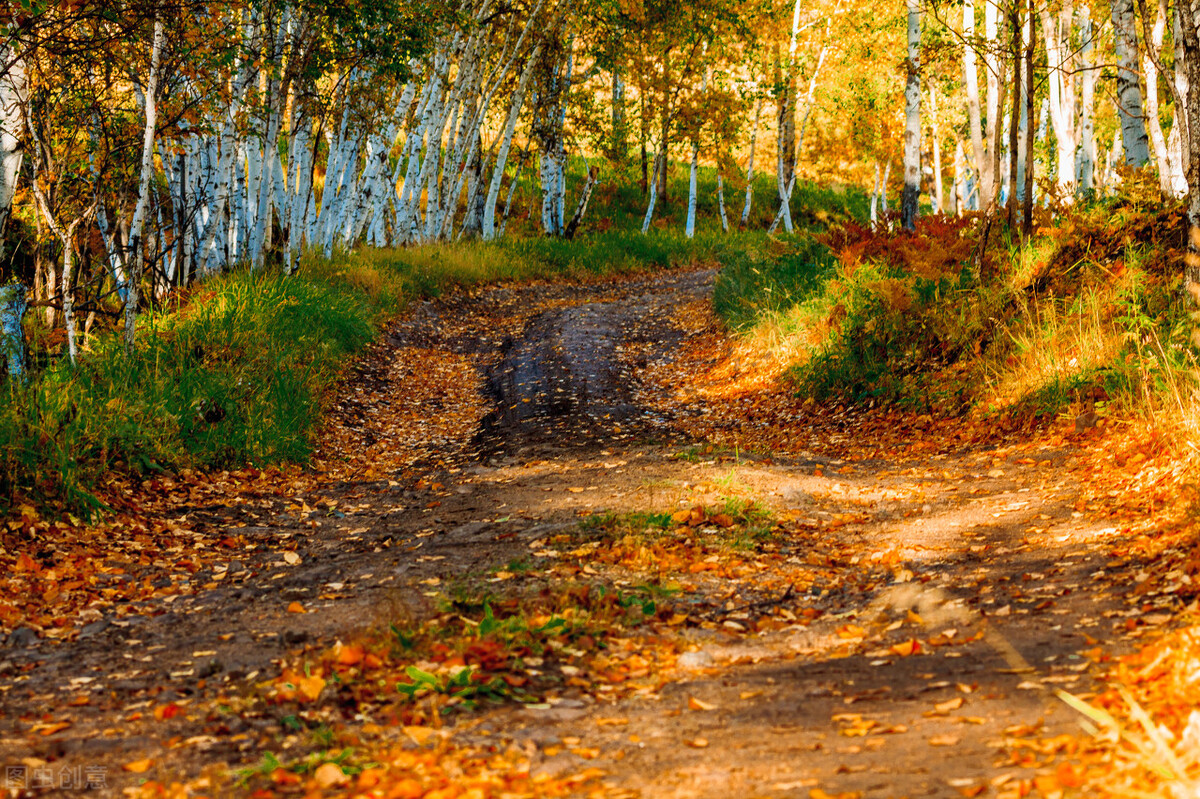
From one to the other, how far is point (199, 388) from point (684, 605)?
5.27 meters

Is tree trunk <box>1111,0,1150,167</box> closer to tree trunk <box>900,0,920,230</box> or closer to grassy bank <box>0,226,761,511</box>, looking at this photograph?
tree trunk <box>900,0,920,230</box>

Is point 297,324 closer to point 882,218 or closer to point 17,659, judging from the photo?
point 17,659

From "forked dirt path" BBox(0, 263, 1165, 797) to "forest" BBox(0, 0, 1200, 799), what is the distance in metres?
0.03

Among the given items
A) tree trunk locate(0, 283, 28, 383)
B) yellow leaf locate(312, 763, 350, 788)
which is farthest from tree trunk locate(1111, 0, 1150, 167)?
tree trunk locate(0, 283, 28, 383)

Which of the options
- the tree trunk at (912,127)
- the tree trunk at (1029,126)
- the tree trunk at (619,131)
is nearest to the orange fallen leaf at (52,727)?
the tree trunk at (1029,126)

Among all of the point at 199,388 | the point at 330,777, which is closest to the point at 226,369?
the point at 199,388

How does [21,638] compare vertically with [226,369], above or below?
below

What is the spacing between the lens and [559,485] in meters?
6.84

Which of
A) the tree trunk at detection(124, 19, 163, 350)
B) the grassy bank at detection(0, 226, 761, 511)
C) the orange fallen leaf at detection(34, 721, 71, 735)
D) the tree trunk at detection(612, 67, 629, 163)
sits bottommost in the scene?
the orange fallen leaf at detection(34, 721, 71, 735)

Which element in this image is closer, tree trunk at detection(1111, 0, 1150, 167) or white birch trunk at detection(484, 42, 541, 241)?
tree trunk at detection(1111, 0, 1150, 167)

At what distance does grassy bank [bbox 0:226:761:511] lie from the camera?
5859mm

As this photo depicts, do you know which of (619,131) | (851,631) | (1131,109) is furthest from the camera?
(619,131)

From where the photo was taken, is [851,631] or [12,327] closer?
[851,631]

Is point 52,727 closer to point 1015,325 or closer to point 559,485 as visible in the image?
point 559,485
